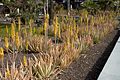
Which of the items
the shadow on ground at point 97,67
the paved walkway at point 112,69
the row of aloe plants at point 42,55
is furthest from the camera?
the shadow on ground at point 97,67

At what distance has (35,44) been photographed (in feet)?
35.6

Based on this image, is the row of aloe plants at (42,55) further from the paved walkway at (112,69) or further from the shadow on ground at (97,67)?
the paved walkway at (112,69)

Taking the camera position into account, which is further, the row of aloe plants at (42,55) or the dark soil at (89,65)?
the dark soil at (89,65)

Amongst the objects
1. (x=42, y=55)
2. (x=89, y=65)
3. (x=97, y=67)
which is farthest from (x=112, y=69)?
(x=42, y=55)

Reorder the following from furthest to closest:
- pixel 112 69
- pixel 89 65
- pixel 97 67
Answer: pixel 89 65
pixel 97 67
pixel 112 69

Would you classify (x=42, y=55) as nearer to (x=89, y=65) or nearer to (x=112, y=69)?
(x=89, y=65)

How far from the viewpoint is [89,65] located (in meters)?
9.02

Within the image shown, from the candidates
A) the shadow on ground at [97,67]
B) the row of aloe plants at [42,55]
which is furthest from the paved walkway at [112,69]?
the row of aloe plants at [42,55]

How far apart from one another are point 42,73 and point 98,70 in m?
1.63

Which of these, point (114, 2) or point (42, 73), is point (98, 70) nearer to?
point (42, 73)

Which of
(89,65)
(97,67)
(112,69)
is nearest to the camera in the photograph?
(112,69)

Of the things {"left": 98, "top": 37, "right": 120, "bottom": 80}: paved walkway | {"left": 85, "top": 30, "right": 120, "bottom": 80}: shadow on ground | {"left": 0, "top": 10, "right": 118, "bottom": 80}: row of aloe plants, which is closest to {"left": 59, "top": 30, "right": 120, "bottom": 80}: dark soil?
{"left": 85, "top": 30, "right": 120, "bottom": 80}: shadow on ground

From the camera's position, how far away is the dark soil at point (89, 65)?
783 cm

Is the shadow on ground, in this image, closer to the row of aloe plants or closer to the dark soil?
the dark soil
